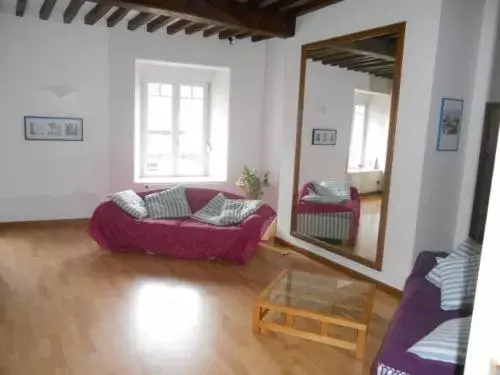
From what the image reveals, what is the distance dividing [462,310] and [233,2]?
3.76 m

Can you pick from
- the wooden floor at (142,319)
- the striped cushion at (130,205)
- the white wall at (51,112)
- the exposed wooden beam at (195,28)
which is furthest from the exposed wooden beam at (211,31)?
the wooden floor at (142,319)

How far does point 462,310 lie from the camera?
8.06 feet

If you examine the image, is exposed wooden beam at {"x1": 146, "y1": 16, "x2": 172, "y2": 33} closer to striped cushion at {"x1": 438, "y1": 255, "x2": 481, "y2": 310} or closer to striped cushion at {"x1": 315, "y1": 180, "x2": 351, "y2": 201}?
striped cushion at {"x1": 315, "y1": 180, "x2": 351, "y2": 201}

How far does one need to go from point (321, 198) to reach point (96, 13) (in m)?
3.45

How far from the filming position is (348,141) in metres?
4.65

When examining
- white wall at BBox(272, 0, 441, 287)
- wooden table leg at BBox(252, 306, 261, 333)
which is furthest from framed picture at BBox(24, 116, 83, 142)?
wooden table leg at BBox(252, 306, 261, 333)

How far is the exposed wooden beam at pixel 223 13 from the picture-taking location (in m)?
4.21

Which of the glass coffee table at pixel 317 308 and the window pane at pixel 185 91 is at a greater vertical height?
the window pane at pixel 185 91

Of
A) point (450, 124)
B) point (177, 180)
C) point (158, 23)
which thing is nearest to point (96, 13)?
point (158, 23)

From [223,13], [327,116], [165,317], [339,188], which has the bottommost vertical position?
[165,317]

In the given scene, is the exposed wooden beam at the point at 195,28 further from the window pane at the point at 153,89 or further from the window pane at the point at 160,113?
the window pane at the point at 160,113

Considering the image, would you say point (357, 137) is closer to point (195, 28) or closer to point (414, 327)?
point (414, 327)

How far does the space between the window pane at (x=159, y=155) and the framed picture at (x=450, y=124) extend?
166 inches

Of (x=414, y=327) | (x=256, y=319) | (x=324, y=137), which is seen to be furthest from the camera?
(x=324, y=137)
